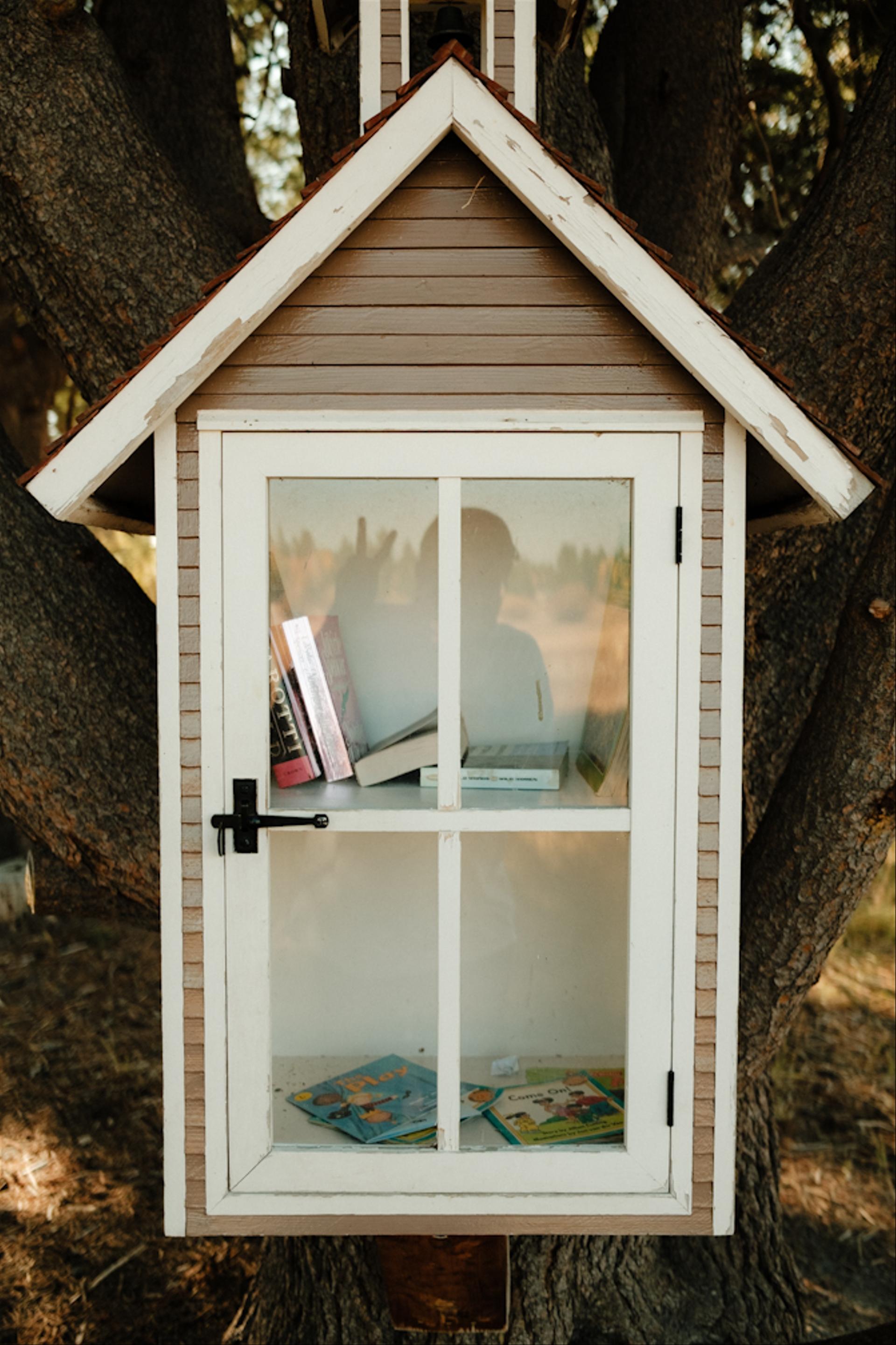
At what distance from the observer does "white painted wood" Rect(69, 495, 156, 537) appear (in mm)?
1760

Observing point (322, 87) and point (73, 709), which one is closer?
point (73, 709)

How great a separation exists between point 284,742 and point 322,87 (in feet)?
5.91

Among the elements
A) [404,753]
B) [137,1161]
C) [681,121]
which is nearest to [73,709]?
[404,753]

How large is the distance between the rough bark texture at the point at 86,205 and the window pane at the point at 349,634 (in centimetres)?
89

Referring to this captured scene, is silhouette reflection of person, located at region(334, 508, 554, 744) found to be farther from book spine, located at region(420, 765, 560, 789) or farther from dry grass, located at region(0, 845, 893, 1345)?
dry grass, located at region(0, 845, 893, 1345)

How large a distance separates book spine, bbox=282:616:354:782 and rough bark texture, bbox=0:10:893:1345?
598mm

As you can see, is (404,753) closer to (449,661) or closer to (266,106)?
(449,661)

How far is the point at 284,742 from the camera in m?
1.80

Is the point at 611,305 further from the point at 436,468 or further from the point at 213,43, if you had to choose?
the point at 213,43

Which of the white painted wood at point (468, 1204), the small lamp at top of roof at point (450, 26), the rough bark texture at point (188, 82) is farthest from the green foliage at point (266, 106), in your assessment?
the white painted wood at point (468, 1204)

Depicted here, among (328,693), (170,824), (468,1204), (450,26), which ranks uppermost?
(450,26)

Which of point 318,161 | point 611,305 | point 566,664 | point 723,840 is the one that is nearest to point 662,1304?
point 723,840

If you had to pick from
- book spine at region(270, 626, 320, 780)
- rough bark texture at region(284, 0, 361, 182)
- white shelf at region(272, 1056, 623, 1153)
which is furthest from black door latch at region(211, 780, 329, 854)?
rough bark texture at region(284, 0, 361, 182)

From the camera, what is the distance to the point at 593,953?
1.93 meters
